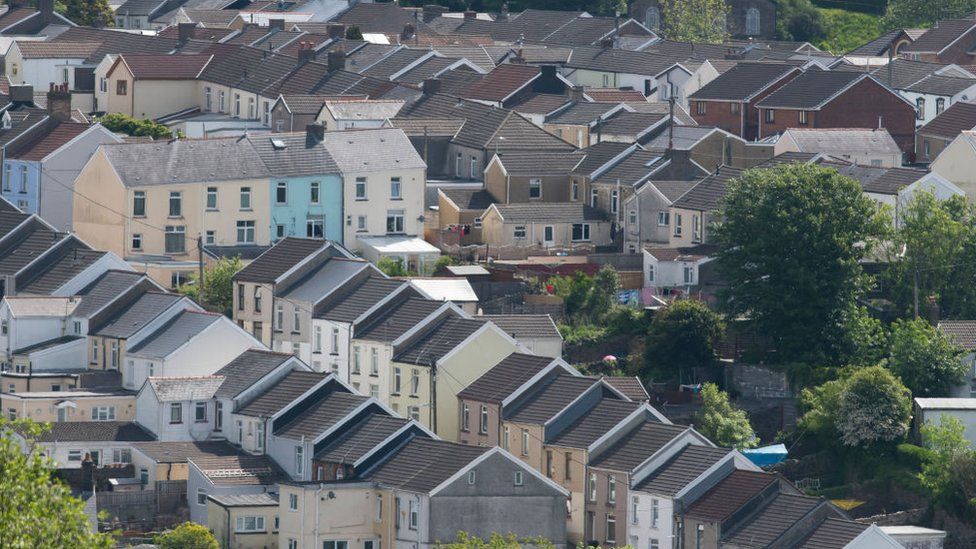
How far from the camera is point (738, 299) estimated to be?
85.9m

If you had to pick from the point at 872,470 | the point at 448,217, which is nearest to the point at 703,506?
the point at 872,470

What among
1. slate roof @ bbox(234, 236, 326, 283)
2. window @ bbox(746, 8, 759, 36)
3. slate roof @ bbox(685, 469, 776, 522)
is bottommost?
slate roof @ bbox(685, 469, 776, 522)

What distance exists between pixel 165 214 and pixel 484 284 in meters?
11.2

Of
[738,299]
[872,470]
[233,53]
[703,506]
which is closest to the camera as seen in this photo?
[703,506]

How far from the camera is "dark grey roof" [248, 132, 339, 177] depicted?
9638 cm

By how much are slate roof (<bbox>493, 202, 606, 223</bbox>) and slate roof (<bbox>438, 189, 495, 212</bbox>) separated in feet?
5.72

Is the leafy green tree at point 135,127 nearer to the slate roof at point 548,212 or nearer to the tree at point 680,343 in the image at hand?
the slate roof at point 548,212

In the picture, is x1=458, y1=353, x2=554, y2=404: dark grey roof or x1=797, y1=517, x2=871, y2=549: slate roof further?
x1=458, y1=353, x2=554, y2=404: dark grey roof

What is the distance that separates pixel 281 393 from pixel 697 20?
260 ft

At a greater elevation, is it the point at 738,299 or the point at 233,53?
the point at 233,53

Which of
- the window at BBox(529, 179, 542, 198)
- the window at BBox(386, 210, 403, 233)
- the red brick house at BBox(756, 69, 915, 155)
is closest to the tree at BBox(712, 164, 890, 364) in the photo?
the window at BBox(386, 210, 403, 233)

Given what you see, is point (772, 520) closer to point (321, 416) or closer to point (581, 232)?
point (321, 416)

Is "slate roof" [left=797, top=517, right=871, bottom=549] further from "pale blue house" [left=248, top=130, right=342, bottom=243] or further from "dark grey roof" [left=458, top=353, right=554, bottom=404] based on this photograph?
"pale blue house" [left=248, top=130, right=342, bottom=243]

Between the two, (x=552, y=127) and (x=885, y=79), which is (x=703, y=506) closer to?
(x=552, y=127)
